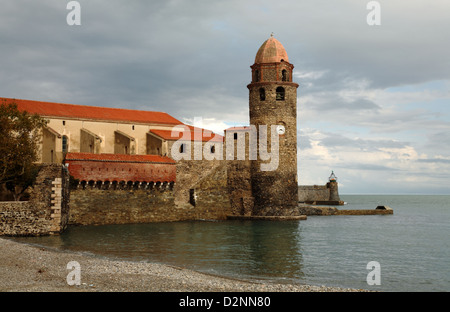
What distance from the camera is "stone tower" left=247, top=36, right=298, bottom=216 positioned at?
36375 millimetres

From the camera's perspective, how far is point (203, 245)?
878 inches

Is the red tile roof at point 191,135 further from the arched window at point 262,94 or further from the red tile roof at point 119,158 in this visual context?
the arched window at point 262,94

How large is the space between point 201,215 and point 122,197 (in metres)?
7.27

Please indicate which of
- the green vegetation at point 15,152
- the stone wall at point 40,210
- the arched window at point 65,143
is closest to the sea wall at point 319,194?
the arched window at point 65,143

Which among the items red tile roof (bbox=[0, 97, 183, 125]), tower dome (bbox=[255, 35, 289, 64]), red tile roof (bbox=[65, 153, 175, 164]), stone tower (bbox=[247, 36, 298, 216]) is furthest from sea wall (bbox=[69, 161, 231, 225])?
tower dome (bbox=[255, 35, 289, 64])

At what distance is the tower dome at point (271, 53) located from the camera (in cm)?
3662

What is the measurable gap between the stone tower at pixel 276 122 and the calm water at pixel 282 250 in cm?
437

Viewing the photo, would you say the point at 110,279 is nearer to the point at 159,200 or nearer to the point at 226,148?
the point at 159,200

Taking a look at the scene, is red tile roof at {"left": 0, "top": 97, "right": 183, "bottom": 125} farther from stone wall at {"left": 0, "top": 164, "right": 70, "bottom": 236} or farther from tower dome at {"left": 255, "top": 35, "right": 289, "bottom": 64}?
stone wall at {"left": 0, "top": 164, "right": 70, "bottom": 236}

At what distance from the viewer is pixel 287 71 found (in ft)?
122

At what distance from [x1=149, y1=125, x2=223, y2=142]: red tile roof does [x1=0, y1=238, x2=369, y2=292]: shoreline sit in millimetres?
22778

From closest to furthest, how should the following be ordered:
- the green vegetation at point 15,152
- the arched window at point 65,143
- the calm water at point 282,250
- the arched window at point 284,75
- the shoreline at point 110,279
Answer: the shoreline at point 110,279 < the calm water at point 282,250 < the green vegetation at point 15,152 < the arched window at point 65,143 < the arched window at point 284,75

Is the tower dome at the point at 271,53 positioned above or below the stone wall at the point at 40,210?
above
